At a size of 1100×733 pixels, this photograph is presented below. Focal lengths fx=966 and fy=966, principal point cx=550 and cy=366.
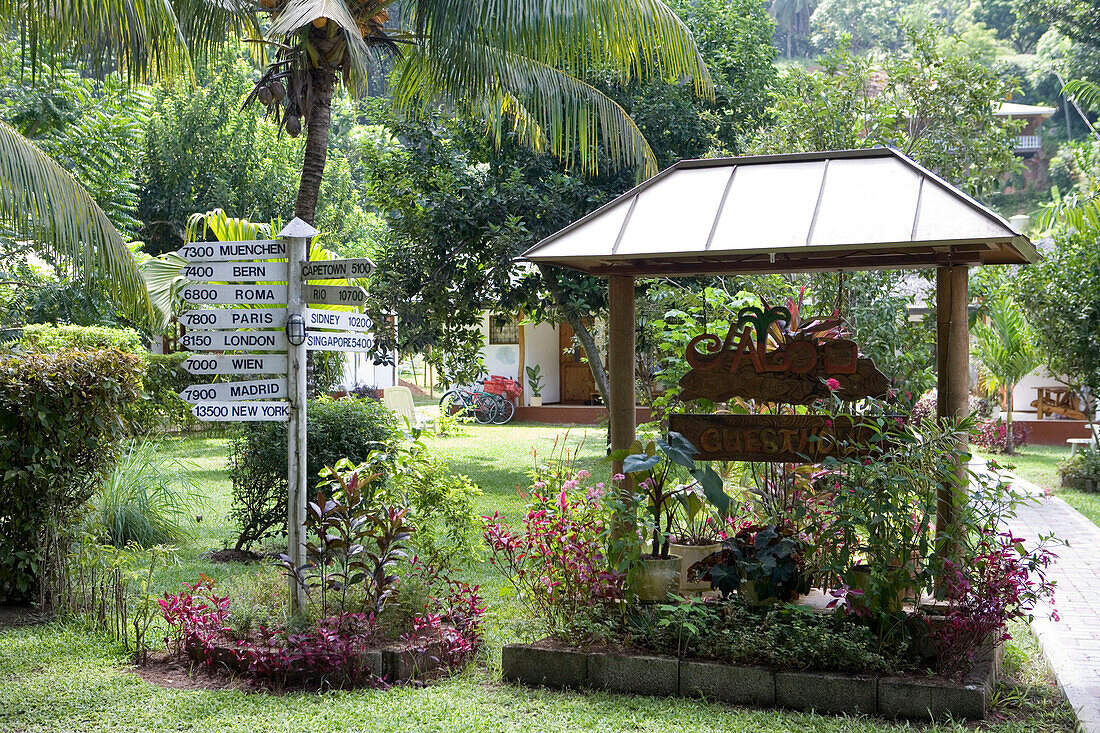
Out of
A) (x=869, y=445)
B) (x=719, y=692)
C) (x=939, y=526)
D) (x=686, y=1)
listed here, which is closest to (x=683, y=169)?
(x=869, y=445)

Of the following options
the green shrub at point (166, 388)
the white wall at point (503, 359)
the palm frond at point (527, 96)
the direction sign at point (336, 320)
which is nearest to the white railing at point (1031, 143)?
the white wall at point (503, 359)

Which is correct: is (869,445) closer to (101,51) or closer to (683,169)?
(683,169)

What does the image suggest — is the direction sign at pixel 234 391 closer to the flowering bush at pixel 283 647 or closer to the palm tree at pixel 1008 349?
the flowering bush at pixel 283 647

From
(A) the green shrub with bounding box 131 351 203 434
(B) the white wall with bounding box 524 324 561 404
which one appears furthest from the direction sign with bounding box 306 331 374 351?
(B) the white wall with bounding box 524 324 561 404

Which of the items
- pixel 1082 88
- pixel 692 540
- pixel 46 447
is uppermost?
pixel 1082 88

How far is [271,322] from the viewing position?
18.6ft

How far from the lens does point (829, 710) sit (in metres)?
4.57

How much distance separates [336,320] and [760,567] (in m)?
2.84

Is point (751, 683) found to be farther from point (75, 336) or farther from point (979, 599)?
point (75, 336)

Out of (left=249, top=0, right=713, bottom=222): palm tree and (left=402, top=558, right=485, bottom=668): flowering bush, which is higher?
(left=249, top=0, right=713, bottom=222): palm tree

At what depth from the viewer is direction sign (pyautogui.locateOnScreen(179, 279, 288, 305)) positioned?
220 inches

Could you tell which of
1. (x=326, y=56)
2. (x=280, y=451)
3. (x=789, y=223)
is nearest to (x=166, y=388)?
(x=280, y=451)

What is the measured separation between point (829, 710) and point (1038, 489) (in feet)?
32.1

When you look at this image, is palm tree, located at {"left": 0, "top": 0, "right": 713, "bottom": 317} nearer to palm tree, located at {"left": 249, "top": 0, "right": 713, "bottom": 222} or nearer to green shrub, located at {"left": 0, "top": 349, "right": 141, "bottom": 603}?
palm tree, located at {"left": 249, "top": 0, "right": 713, "bottom": 222}
